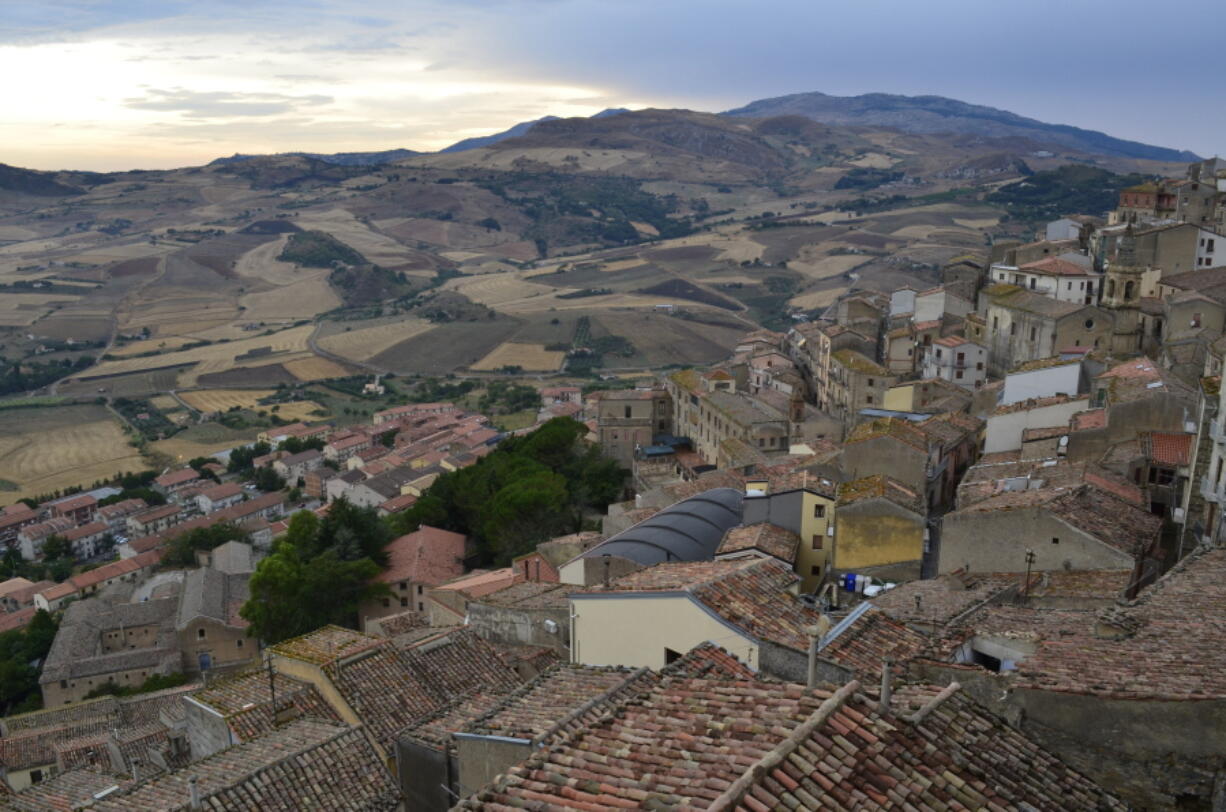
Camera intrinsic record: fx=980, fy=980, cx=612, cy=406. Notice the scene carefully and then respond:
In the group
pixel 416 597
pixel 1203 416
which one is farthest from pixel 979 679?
pixel 416 597

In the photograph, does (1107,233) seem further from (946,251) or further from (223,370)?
(223,370)

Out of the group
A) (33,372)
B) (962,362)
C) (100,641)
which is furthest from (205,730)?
(33,372)

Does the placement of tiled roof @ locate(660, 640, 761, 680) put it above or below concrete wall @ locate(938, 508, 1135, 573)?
above

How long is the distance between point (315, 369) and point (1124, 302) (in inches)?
3130

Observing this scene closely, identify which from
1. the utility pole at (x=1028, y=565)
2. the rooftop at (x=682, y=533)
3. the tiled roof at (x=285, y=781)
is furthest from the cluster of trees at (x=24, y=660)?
the utility pole at (x=1028, y=565)

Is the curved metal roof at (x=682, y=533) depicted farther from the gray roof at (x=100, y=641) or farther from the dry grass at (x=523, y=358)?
the dry grass at (x=523, y=358)

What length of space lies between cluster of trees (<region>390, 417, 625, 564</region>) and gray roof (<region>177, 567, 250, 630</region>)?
23.8 feet

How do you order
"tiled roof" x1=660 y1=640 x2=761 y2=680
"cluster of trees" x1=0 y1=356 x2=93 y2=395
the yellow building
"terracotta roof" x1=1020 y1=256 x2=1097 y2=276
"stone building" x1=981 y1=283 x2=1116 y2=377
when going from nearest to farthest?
"tiled roof" x1=660 y1=640 x2=761 y2=680 → the yellow building → "stone building" x1=981 y1=283 x2=1116 y2=377 → "terracotta roof" x1=1020 y1=256 x2=1097 y2=276 → "cluster of trees" x1=0 y1=356 x2=93 y2=395

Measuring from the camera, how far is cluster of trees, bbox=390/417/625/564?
3103cm

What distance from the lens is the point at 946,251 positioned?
100688 millimetres

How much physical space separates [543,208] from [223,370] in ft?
350

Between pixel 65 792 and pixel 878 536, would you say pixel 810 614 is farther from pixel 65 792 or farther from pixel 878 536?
pixel 65 792

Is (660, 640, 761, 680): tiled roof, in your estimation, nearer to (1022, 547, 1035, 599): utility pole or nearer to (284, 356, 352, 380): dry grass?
(1022, 547, 1035, 599): utility pole

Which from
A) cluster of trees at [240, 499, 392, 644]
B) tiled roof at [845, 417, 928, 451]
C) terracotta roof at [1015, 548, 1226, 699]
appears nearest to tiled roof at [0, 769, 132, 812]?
cluster of trees at [240, 499, 392, 644]
